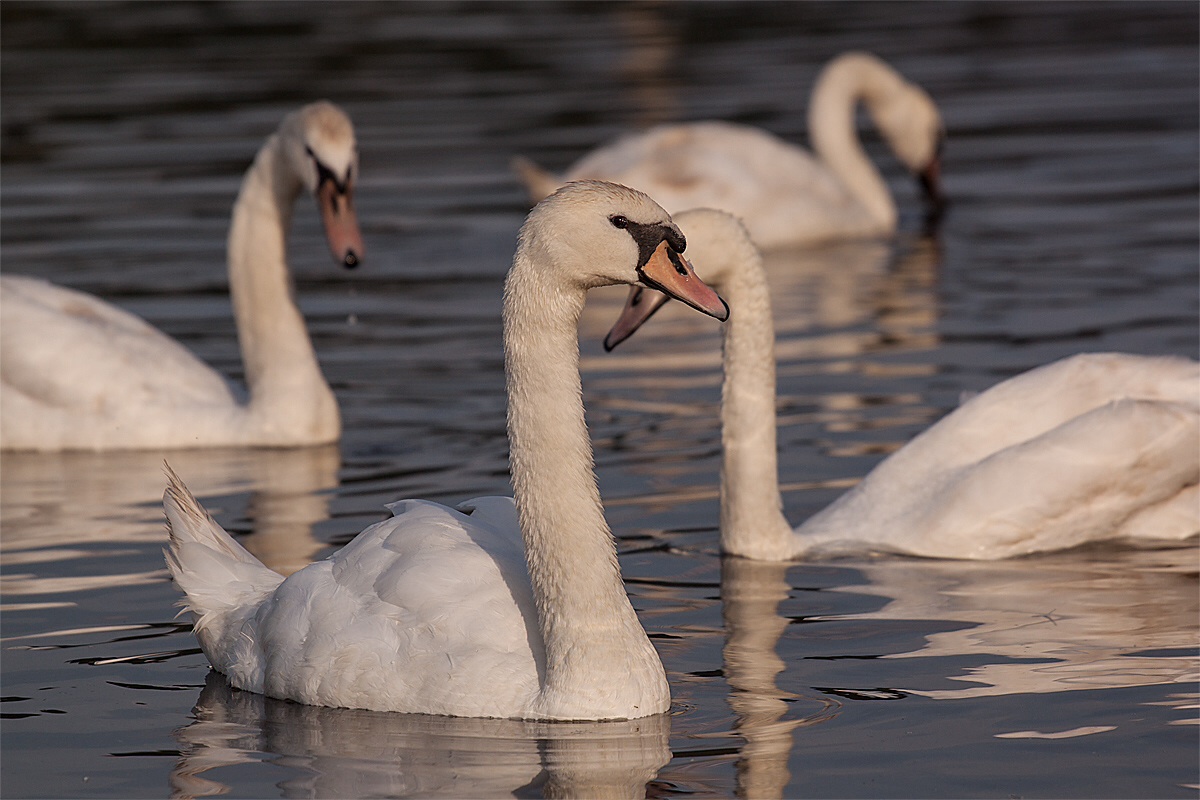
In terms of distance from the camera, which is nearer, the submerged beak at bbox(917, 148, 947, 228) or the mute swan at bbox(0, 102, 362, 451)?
the mute swan at bbox(0, 102, 362, 451)

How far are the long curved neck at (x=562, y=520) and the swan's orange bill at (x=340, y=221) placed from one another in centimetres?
471

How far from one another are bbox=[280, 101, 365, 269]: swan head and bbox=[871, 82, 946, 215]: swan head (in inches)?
340

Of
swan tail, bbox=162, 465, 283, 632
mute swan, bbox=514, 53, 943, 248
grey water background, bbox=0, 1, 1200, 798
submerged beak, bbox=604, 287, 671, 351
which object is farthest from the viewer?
mute swan, bbox=514, 53, 943, 248

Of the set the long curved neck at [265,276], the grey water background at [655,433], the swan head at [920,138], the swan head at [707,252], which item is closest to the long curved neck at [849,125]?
the swan head at [920,138]

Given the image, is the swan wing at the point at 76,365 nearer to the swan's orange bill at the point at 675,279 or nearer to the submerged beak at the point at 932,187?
the swan's orange bill at the point at 675,279

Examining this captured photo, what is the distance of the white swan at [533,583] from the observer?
21.2 feet

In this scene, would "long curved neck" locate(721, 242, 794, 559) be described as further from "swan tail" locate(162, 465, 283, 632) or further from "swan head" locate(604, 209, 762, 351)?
"swan tail" locate(162, 465, 283, 632)

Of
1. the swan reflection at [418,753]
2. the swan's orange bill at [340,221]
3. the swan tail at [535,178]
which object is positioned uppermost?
the swan tail at [535,178]

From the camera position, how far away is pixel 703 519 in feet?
30.9

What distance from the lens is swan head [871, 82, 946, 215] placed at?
752 inches

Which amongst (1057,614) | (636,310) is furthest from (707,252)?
(1057,614)

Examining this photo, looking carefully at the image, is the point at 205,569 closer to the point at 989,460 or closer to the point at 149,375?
the point at 989,460

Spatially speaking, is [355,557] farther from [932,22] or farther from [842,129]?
[932,22]

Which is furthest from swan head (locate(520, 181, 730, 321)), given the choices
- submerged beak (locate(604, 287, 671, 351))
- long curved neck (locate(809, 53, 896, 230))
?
long curved neck (locate(809, 53, 896, 230))
